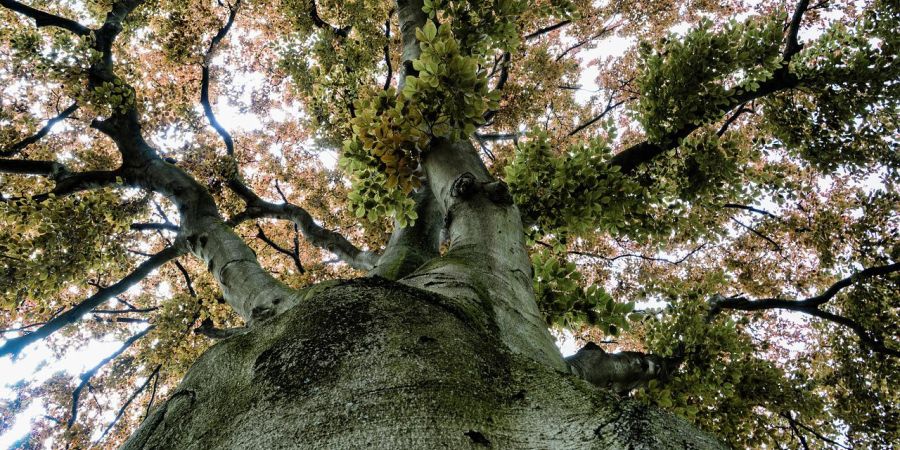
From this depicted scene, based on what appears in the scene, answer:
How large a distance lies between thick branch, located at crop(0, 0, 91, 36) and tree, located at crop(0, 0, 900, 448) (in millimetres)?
56

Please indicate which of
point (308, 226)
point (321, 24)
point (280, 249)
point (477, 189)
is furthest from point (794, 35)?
point (280, 249)

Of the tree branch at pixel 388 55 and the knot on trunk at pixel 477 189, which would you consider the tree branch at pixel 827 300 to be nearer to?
the knot on trunk at pixel 477 189

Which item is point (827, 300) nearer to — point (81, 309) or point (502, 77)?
point (502, 77)

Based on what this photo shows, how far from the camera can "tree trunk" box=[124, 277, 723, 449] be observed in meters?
1.06

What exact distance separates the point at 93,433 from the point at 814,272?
15.6 metres

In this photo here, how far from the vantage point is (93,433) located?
10.2 meters

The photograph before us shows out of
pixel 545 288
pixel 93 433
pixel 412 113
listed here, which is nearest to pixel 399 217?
pixel 412 113

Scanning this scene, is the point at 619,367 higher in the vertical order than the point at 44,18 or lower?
lower

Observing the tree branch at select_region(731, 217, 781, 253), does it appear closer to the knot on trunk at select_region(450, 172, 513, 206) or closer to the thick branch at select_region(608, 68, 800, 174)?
the thick branch at select_region(608, 68, 800, 174)

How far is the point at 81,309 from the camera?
217 inches

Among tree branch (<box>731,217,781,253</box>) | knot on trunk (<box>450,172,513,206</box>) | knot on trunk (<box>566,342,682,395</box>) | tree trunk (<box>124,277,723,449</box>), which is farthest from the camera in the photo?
tree branch (<box>731,217,781,253</box>)

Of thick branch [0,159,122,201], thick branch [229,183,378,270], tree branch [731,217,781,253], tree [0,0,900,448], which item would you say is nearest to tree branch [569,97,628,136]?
tree [0,0,900,448]

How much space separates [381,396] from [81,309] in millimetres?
6139

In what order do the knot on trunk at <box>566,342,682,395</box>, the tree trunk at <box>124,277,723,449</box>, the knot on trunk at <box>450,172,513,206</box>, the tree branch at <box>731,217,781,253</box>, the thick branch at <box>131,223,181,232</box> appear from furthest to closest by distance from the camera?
the tree branch at <box>731,217,781,253</box>, the thick branch at <box>131,223,181,232</box>, the knot on trunk at <box>566,342,682,395</box>, the knot on trunk at <box>450,172,513,206</box>, the tree trunk at <box>124,277,723,449</box>
